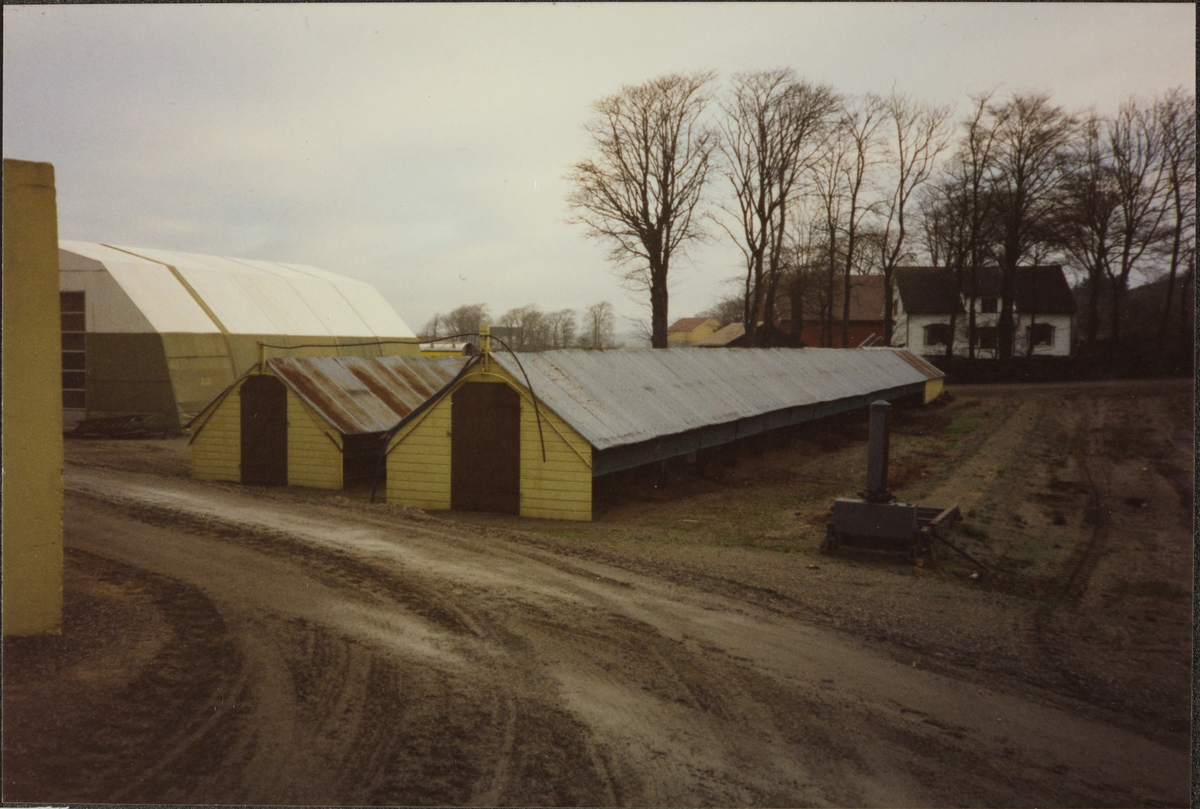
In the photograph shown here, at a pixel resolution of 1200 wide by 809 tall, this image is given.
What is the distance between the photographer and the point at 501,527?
13.3 meters

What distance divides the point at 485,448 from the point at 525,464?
2.70 ft

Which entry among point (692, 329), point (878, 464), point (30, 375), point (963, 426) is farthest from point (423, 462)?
point (692, 329)

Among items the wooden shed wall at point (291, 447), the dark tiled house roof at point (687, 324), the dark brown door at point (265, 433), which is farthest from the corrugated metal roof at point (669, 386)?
the dark tiled house roof at point (687, 324)

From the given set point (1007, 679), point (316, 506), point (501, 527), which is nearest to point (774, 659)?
point (1007, 679)

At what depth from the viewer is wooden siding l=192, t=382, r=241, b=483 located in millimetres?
18094

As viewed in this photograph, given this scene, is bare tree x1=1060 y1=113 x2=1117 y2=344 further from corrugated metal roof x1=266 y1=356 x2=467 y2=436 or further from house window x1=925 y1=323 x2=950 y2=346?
corrugated metal roof x1=266 y1=356 x2=467 y2=436

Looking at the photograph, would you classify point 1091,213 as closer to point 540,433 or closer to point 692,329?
point 540,433

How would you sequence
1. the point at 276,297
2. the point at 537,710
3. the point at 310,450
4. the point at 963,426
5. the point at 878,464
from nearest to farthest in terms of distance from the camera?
the point at 537,710 < the point at 878,464 < the point at 310,450 < the point at 963,426 < the point at 276,297

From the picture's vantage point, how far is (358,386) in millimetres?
19047

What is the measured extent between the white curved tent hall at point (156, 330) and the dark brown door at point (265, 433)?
603 cm

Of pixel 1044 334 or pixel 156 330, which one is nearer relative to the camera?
pixel 156 330

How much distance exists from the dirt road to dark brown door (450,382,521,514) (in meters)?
4.98

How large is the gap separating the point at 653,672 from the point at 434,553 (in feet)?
15.1

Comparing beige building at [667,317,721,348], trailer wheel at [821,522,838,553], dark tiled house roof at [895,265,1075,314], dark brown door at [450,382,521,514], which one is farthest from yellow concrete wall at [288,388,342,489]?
beige building at [667,317,721,348]
